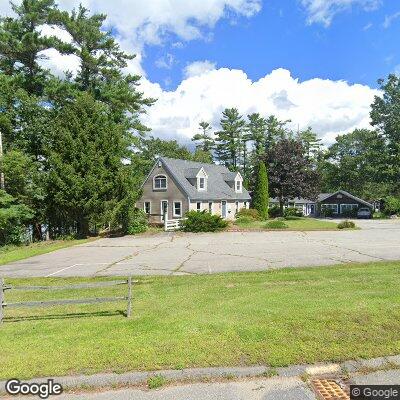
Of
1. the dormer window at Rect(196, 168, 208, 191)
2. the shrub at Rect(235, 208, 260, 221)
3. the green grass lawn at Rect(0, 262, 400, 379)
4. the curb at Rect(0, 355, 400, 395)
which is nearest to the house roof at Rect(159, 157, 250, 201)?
the dormer window at Rect(196, 168, 208, 191)

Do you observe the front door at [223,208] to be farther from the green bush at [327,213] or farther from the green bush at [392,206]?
the green bush at [392,206]

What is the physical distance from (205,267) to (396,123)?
54.3 metres

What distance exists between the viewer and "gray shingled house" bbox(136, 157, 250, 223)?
37.8 meters

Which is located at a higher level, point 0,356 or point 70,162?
point 70,162

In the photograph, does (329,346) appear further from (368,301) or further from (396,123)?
(396,123)

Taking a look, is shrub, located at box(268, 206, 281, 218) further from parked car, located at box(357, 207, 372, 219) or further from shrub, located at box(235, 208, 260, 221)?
parked car, located at box(357, 207, 372, 219)

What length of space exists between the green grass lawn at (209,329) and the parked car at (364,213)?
4930cm

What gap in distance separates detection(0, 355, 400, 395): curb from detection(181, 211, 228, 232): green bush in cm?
2623

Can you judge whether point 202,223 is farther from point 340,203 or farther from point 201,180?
point 340,203

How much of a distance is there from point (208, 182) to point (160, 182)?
693cm

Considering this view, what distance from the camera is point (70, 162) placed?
2900 cm

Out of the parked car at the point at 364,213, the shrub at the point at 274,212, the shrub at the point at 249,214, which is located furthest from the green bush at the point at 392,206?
the shrub at the point at 249,214

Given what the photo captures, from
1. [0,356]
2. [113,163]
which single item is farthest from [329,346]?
[113,163]

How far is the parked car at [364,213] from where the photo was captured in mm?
55425
